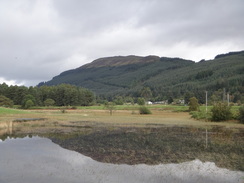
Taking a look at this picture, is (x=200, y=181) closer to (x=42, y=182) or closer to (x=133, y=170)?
(x=133, y=170)

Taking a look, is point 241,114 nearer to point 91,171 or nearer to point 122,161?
point 122,161

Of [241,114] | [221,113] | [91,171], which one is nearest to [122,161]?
[91,171]

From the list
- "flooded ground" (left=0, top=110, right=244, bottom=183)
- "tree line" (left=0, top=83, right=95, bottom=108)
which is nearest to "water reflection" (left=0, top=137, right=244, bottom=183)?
"flooded ground" (left=0, top=110, right=244, bottom=183)

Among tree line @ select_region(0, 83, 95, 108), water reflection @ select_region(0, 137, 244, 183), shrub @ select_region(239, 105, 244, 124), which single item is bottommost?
water reflection @ select_region(0, 137, 244, 183)

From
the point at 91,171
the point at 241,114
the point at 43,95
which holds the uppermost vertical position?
the point at 43,95

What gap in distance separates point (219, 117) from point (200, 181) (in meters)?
45.6

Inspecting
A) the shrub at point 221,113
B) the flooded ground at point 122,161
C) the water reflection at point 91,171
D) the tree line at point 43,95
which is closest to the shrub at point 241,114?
the shrub at point 221,113

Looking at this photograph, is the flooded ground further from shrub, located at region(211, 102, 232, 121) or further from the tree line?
the tree line

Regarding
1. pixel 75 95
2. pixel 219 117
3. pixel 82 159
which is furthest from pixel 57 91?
pixel 82 159

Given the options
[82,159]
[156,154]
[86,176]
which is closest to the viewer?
[86,176]

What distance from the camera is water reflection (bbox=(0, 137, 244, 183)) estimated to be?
15938 mm

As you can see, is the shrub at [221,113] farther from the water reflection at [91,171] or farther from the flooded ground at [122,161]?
the water reflection at [91,171]

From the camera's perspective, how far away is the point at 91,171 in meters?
17.7

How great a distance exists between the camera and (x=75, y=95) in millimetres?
146750
